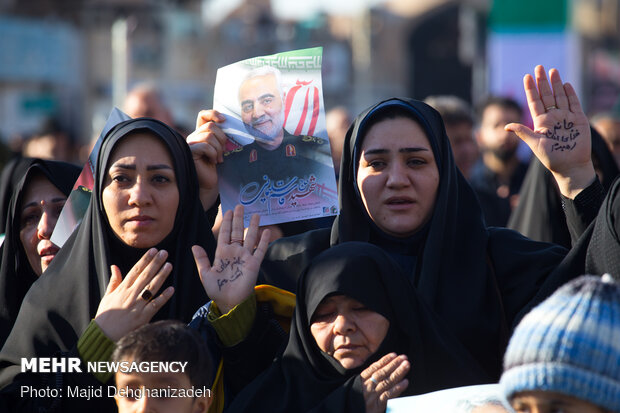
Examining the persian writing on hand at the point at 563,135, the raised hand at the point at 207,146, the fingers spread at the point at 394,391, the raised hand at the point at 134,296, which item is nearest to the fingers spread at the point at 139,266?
the raised hand at the point at 134,296

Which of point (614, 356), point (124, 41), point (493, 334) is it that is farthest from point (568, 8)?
point (124, 41)

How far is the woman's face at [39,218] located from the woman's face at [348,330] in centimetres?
137

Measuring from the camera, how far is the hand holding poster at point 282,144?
3.65 meters

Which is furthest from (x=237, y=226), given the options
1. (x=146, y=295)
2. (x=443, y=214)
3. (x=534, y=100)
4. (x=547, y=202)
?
(x=547, y=202)

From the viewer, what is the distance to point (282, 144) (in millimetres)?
3684

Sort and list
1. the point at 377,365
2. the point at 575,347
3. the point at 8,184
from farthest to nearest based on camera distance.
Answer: the point at 8,184 < the point at 377,365 < the point at 575,347

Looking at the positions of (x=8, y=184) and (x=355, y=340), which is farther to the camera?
(x=8, y=184)

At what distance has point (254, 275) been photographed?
3.26 meters

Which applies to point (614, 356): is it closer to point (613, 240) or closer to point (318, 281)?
point (613, 240)

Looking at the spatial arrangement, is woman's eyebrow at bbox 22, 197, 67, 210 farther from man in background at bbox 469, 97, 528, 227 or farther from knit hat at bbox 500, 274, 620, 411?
man in background at bbox 469, 97, 528, 227

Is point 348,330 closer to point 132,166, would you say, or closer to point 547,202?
point 132,166

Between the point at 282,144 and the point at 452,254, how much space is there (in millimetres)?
781

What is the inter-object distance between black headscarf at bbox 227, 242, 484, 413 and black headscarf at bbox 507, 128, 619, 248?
67.5 inches

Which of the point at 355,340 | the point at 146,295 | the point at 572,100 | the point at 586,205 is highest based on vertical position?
the point at 572,100
